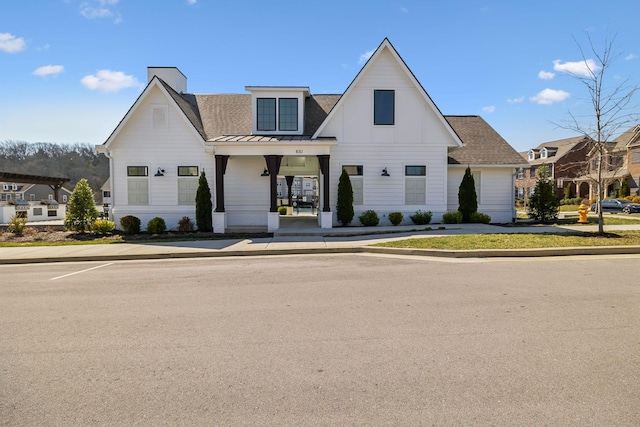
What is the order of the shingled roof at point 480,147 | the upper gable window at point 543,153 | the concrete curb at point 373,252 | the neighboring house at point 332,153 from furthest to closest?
the upper gable window at point 543,153
the shingled roof at point 480,147
the neighboring house at point 332,153
the concrete curb at point 373,252

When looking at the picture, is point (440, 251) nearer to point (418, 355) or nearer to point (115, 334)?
point (418, 355)

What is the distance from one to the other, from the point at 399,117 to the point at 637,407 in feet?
57.2

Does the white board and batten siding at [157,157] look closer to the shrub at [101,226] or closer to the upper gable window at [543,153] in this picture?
the shrub at [101,226]

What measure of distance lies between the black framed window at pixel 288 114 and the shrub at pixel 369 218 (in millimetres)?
5893

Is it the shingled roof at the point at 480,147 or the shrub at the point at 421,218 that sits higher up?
the shingled roof at the point at 480,147

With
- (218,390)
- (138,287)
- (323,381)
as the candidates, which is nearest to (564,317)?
(323,381)

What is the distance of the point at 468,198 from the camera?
19484 mm

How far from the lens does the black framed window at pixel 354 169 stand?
19469 millimetres

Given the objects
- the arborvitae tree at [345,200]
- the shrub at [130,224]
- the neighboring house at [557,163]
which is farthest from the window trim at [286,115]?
the neighboring house at [557,163]

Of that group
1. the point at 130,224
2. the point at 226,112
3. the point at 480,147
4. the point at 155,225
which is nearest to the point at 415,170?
the point at 480,147

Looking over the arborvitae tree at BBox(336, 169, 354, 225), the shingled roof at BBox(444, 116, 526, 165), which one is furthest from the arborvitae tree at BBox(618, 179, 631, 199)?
the arborvitae tree at BBox(336, 169, 354, 225)

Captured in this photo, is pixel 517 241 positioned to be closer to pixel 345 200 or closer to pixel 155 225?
pixel 345 200

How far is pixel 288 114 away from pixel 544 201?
46.3ft

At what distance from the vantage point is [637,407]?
10.5ft
